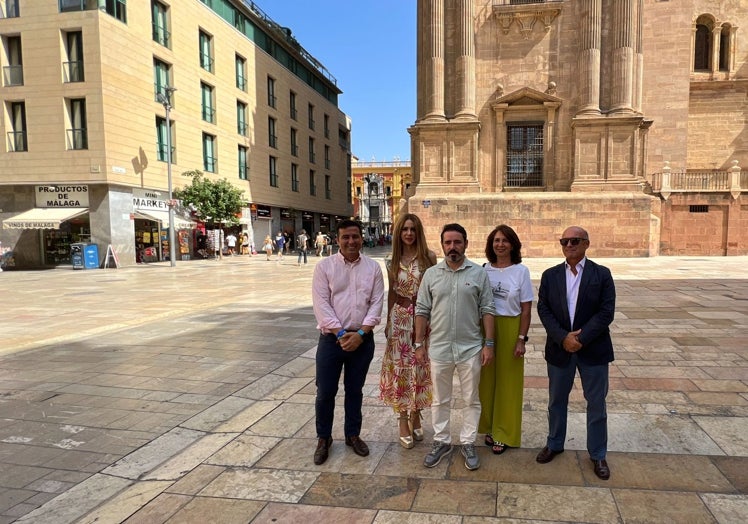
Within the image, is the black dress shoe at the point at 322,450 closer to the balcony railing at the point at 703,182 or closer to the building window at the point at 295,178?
the balcony railing at the point at 703,182

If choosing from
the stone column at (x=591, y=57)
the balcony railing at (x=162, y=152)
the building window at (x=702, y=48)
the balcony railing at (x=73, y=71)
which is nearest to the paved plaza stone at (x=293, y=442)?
the stone column at (x=591, y=57)

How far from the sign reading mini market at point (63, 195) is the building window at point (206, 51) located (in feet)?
38.1

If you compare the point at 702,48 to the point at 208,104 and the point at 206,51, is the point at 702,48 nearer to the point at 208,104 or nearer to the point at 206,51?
the point at 206,51

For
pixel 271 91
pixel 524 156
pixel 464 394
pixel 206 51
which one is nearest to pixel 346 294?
pixel 464 394

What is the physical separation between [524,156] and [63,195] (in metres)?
21.8

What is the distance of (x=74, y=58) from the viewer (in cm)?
2270

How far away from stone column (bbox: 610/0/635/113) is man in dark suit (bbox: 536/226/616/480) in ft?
69.8

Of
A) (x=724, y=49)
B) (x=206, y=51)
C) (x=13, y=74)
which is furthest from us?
(x=206, y=51)

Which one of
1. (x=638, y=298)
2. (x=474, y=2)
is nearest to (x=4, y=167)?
(x=474, y=2)

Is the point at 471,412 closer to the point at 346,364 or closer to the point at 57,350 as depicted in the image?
the point at 346,364

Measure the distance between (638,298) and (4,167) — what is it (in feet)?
88.0

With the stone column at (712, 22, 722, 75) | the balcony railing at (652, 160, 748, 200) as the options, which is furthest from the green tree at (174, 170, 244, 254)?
the stone column at (712, 22, 722, 75)

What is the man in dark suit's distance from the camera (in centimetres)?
316

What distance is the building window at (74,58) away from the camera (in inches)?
886
